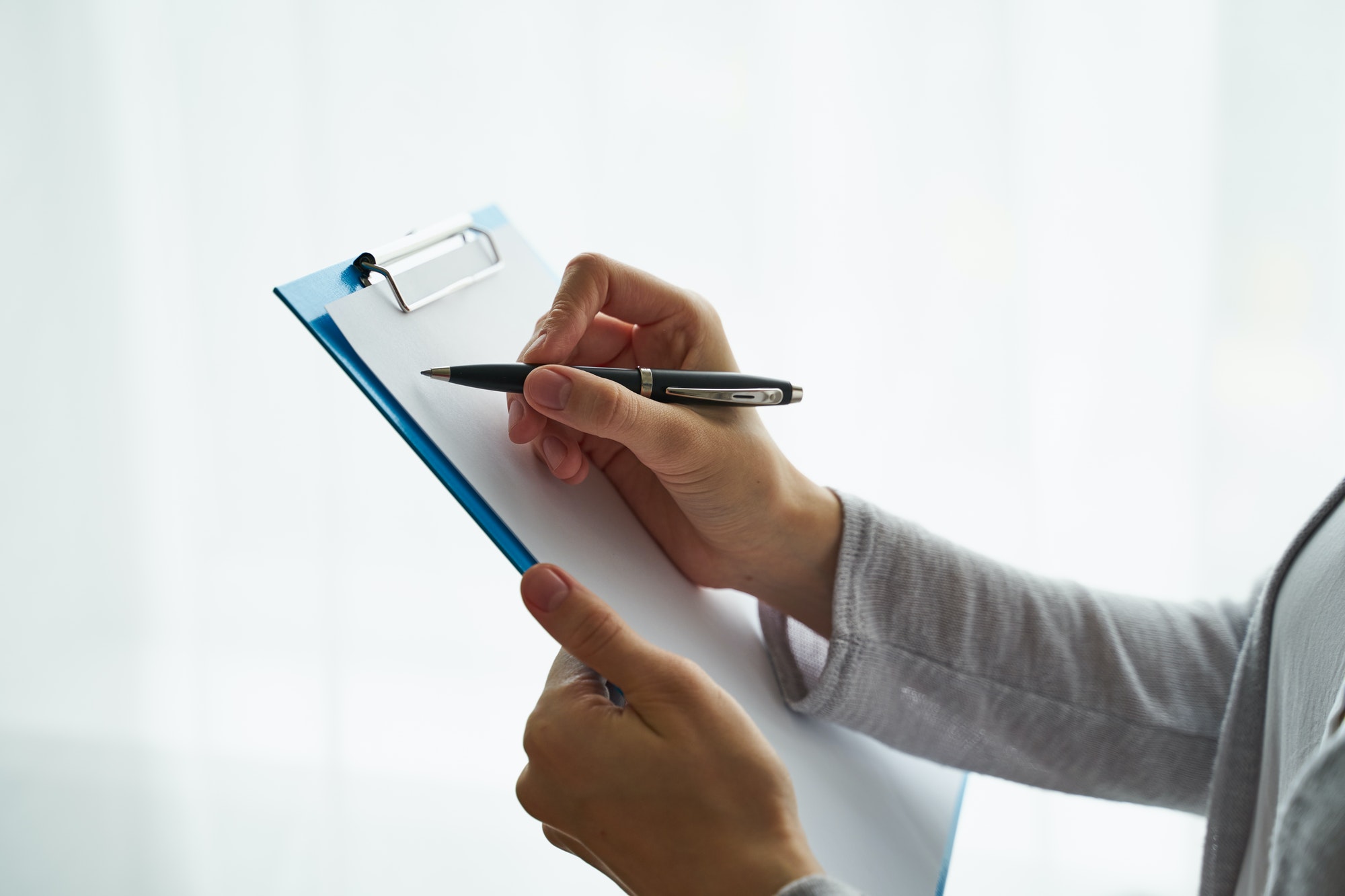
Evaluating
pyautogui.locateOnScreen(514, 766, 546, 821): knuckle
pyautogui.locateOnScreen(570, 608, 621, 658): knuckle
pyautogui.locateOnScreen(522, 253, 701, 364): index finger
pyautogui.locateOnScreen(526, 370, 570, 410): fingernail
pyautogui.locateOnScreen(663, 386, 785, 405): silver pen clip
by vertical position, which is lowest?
Result: pyautogui.locateOnScreen(514, 766, 546, 821): knuckle

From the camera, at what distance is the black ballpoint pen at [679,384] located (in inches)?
18.7

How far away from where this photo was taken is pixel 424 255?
661 millimetres

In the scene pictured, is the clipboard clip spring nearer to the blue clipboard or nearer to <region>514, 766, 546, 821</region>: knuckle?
the blue clipboard

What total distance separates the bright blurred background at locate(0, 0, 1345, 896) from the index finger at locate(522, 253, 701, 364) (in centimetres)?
66

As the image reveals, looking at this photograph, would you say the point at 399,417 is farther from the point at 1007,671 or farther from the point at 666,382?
the point at 1007,671

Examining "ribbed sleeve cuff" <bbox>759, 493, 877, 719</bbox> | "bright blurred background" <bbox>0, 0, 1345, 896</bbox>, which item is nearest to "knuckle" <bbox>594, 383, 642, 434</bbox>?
"ribbed sleeve cuff" <bbox>759, 493, 877, 719</bbox>

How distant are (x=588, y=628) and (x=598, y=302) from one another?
0.86ft

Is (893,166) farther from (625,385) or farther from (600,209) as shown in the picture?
(625,385)

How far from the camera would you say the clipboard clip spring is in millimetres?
490

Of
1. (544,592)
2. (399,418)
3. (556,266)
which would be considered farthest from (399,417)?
(556,266)

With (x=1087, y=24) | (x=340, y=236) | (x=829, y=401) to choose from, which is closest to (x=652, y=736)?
(x=829, y=401)

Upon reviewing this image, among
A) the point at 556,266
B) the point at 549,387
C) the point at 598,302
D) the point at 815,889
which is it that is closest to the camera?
the point at 815,889

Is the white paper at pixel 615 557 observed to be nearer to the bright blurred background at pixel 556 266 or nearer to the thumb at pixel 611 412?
the thumb at pixel 611 412

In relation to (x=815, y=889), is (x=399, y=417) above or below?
above
